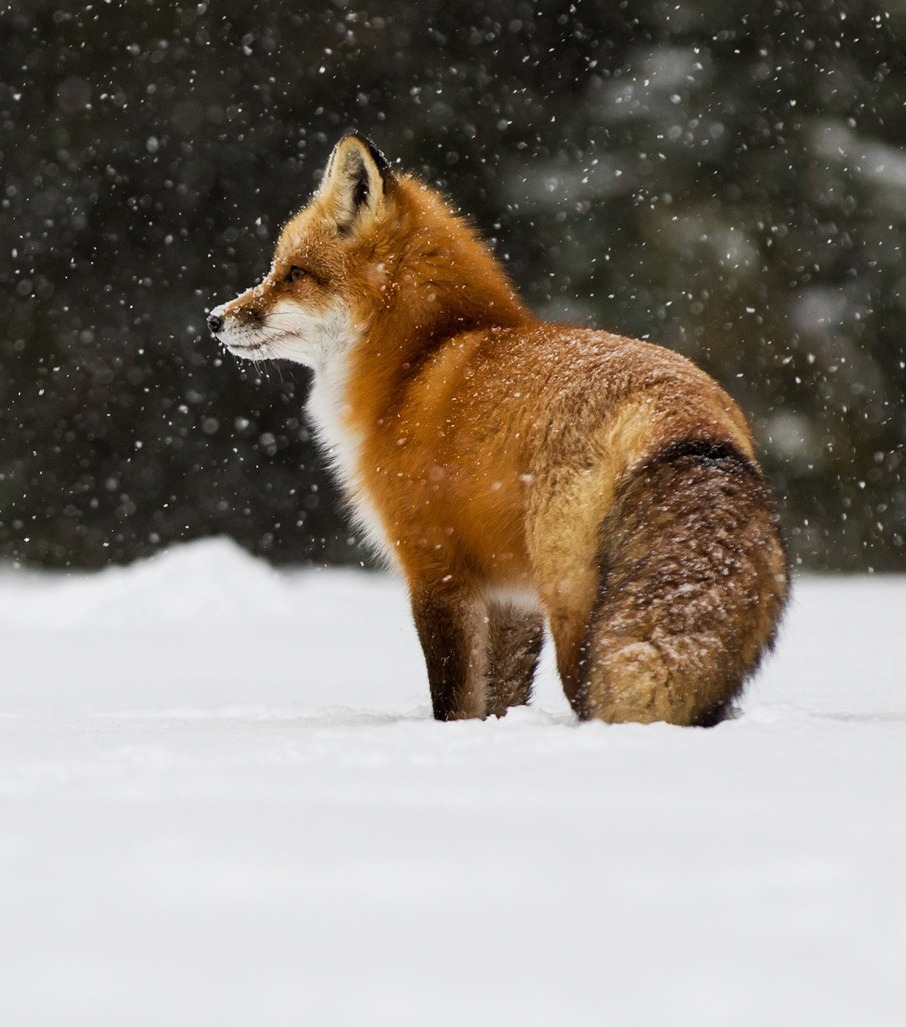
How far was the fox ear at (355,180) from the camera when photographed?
427 cm

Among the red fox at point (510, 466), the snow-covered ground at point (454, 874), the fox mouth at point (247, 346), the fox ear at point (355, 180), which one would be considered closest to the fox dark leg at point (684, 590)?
the red fox at point (510, 466)

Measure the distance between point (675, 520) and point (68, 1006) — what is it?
2018mm

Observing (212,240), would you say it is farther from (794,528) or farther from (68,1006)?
(68,1006)

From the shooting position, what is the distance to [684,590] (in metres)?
3.05

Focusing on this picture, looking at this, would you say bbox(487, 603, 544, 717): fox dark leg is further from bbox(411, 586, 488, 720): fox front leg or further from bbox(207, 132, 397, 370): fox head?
bbox(207, 132, 397, 370): fox head

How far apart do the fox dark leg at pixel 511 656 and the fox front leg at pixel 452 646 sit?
32 cm

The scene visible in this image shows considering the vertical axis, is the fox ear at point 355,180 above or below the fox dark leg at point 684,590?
above

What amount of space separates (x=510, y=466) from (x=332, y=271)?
1.21 meters

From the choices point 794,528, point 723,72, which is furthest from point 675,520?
point 723,72

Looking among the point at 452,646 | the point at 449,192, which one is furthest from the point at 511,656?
the point at 449,192

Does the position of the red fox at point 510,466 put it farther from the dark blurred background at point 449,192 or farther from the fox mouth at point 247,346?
the dark blurred background at point 449,192

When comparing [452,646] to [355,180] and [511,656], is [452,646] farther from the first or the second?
[355,180]

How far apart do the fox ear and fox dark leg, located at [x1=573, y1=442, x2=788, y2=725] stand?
5.39ft

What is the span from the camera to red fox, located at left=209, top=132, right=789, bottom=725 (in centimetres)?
307
